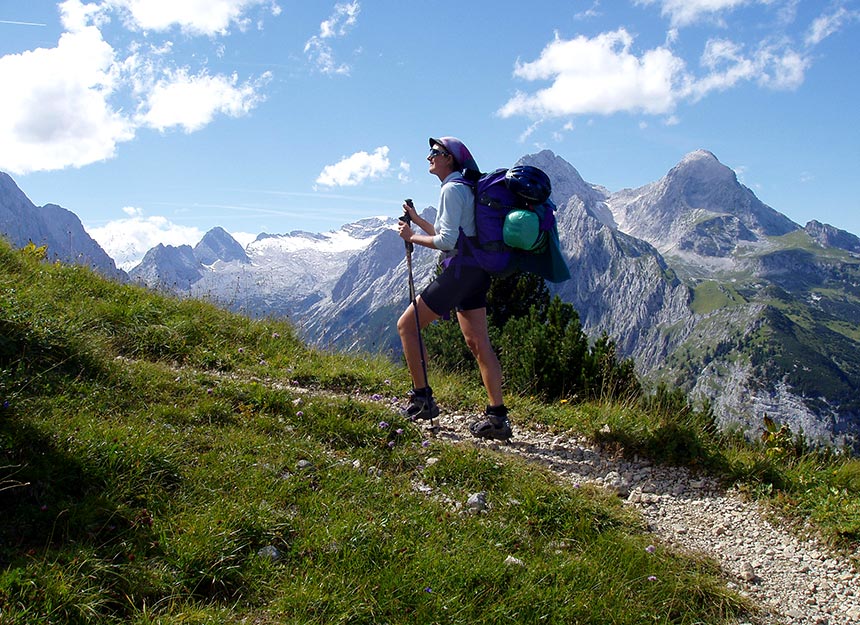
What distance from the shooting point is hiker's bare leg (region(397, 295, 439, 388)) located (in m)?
6.88

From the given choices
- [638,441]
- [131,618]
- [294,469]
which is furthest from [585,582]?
[638,441]

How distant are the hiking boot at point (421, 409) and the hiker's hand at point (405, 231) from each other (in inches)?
74.3

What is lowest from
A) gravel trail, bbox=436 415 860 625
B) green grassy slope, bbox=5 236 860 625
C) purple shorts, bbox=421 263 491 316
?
gravel trail, bbox=436 415 860 625

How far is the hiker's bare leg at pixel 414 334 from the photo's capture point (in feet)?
22.6

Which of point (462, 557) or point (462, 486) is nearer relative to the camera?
point (462, 557)

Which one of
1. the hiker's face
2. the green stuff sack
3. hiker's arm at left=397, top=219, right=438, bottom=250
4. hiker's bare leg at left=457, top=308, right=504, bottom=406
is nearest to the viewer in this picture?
the green stuff sack

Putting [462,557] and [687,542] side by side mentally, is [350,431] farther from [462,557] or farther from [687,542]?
[687,542]

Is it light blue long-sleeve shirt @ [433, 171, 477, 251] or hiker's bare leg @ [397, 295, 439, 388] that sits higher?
light blue long-sleeve shirt @ [433, 171, 477, 251]

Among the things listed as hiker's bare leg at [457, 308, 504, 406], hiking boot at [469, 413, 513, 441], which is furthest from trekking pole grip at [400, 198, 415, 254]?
hiking boot at [469, 413, 513, 441]

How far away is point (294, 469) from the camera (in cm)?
502

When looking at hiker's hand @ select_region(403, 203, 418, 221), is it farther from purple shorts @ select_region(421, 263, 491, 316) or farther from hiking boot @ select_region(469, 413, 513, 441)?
hiking boot @ select_region(469, 413, 513, 441)

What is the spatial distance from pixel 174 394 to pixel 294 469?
209 centimetres

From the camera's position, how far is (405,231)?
6977 mm

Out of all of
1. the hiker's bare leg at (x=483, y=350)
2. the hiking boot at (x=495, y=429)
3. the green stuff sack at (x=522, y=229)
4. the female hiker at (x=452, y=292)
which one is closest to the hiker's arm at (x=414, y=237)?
the female hiker at (x=452, y=292)
